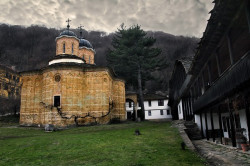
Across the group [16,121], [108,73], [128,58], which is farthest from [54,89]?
[128,58]

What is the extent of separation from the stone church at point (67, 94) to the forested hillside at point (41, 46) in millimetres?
37851

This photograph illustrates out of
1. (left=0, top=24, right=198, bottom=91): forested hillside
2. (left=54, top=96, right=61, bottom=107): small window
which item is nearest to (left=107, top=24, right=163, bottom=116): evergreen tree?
(left=54, top=96, right=61, bottom=107): small window

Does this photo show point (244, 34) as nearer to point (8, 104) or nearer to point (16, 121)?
point (16, 121)

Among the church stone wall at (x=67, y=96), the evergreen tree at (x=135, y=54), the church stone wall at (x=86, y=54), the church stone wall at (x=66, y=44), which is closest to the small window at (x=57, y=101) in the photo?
the church stone wall at (x=67, y=96)

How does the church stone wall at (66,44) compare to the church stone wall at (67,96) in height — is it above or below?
above

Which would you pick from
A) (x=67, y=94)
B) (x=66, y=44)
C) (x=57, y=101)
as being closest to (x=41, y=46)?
(x=66, y=44)

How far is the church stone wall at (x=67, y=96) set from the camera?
72.3ft

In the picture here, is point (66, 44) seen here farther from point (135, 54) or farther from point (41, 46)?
point (41, 46)

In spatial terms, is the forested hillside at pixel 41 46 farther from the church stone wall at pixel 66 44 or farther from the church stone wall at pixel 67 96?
the church stone wall at pixel 67 96

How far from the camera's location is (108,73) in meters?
25.0

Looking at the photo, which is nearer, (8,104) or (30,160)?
(30,160)

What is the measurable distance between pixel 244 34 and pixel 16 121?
2924 centimetres

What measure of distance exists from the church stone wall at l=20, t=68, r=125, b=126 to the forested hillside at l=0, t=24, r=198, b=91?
1493 inches

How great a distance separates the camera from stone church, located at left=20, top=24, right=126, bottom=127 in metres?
22.0
